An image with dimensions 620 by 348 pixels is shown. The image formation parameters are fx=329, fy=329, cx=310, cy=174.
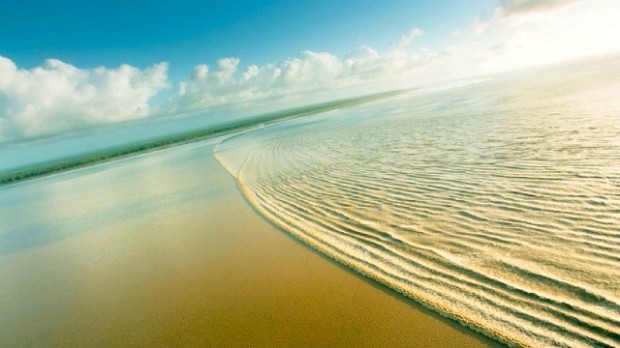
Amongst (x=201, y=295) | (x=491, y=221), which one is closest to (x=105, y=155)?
(x=201, y=295)

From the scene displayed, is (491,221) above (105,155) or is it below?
below

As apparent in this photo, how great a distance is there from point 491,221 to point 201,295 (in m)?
5.16

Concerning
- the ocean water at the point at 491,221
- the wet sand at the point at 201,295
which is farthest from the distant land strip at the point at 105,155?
the ocean water at the point at 491,221

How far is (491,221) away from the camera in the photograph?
5.90 meters

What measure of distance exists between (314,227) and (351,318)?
11.3 feet

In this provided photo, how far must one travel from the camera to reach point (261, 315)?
4512mm

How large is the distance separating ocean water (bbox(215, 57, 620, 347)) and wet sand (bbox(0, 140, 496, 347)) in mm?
484

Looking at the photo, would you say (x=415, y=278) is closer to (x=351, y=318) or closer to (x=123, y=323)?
(x=351, y=318)

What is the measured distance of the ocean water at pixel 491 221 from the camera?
3701mm

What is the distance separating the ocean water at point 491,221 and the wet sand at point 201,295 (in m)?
0.48

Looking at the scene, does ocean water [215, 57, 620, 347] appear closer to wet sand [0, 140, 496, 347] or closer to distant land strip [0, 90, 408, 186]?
wet sand [0, 140, 496, 347]

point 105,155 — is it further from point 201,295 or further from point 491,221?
point 491,221

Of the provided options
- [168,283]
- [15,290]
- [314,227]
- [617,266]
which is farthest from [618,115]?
[15,290]

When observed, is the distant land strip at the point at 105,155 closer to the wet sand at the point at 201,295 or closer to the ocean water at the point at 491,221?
the wet sand at the point at 201,295
